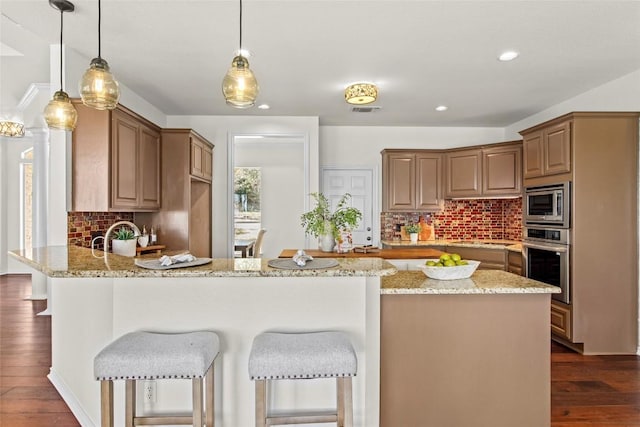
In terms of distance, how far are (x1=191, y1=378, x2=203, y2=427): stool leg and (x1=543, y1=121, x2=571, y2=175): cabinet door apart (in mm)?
3444

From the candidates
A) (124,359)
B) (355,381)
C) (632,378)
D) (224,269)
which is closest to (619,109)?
(632,378)

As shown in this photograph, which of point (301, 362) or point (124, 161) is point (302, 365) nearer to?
point (301, 362)

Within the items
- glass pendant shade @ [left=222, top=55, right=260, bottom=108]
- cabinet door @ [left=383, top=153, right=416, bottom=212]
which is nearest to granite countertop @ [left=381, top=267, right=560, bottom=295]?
glass pendant shade @ [left=222, top=55, right=260, bottom=108]

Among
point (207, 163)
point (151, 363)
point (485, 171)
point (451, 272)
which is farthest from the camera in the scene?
point (485, 171)

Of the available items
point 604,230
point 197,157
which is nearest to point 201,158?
point 197,157

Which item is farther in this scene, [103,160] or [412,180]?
[412,180]

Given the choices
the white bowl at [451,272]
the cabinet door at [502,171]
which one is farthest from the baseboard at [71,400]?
the cabinet door at [502,171]

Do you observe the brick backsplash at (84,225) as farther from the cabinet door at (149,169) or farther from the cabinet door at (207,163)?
the cabinet door at (207,163)

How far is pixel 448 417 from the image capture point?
1950mm

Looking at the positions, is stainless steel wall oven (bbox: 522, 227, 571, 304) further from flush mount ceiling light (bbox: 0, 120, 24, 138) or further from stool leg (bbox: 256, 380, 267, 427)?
flush mount ceiling light (bbox: 0, 120, 24, 138)

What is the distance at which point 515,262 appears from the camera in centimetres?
440

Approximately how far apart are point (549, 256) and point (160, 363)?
354cm

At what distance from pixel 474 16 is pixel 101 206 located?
10.0 ft

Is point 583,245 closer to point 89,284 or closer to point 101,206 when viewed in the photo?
point 89,284
